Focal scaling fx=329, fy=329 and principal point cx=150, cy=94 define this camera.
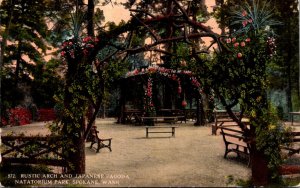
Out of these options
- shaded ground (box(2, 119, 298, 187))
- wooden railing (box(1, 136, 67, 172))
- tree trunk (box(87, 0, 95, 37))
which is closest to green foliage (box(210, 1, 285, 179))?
shaded ground (box(2, 119, 298, 187))

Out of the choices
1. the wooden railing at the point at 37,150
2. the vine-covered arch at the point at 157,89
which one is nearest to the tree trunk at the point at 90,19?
the vine-covered arch at the point at 157,89

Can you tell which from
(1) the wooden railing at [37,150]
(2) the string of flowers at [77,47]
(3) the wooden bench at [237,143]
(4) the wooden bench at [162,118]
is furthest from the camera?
(4) the wooden bench at [162,118]

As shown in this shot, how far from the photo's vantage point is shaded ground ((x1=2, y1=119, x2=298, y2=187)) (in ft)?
25.2

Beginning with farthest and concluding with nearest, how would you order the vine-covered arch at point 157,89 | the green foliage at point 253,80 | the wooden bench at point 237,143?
the vine-covered arch at point 157,89, the wooden bench at point 237,143, the green foliage at point 253,80

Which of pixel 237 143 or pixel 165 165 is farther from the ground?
pixel 237 143

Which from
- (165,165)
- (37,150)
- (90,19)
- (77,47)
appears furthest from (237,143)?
(90,19)

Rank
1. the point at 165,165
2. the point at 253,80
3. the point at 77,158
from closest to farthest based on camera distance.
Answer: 1. the point at 253,80
2. the point at 77,158
3. the point at 165,165

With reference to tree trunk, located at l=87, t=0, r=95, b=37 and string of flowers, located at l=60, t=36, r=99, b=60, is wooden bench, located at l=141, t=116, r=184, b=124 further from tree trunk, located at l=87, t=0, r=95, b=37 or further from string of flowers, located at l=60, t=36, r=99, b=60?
string of flowers, located at l=60, t=36, r=99, b=60

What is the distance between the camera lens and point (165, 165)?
9.43m

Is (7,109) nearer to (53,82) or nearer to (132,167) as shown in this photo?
(53,82)

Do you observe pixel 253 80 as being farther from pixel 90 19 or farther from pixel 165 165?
pixel 90 19

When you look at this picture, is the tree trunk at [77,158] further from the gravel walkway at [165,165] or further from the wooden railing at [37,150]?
the gravel walkway at [165,165]

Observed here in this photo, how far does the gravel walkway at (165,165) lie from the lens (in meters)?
7.65

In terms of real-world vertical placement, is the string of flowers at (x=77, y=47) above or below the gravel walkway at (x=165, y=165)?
above
